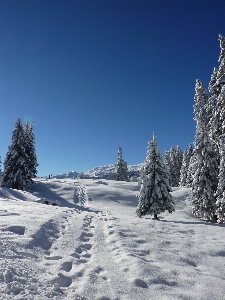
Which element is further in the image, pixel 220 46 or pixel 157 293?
pixel 220 46

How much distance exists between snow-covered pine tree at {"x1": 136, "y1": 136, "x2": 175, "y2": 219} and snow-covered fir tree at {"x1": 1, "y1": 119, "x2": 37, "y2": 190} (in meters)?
25.4

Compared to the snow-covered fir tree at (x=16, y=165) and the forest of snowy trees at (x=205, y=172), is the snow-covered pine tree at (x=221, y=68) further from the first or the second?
the snow-covered fir tree at (x=16, y=165)

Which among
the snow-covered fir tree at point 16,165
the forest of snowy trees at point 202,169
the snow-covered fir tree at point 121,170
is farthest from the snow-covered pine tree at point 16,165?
the snow-covered fir tree at point 121,170

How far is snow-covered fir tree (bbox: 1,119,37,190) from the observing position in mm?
38844

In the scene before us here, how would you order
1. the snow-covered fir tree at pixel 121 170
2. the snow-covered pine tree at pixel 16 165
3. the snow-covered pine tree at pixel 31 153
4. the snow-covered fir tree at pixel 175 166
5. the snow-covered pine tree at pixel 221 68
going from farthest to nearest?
the snow-covered fir tree at pixel 121 170
the snow-covered fir tree at pixel 175 166
the snow-covered pine tree at pixel 31 153
the snow-covered pine tree at pixel 16 165
the snow-covered pine tree at pixel 221 68

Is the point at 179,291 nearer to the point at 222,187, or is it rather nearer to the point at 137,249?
the point at 137,249

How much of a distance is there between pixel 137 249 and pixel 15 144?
38.9m

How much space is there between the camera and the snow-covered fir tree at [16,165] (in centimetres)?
3884

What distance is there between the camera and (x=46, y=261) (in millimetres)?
5016

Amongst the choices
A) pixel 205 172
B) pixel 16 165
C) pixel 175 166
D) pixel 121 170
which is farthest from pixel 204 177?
pixel 121 170

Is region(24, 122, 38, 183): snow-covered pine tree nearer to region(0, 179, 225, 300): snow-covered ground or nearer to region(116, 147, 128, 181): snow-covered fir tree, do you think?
region(116, 147, 128, 181): snow-covered fir tree

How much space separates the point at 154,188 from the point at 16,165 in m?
27.8

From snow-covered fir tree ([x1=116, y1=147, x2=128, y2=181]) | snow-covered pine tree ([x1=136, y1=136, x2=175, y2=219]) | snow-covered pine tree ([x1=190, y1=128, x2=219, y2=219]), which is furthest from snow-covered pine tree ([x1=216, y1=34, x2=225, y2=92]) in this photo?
snow-covered fir tree ([x1=116, y1=147, x2=128, y2=181])

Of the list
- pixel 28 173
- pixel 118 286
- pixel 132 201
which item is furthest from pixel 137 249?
pixel 28 173
